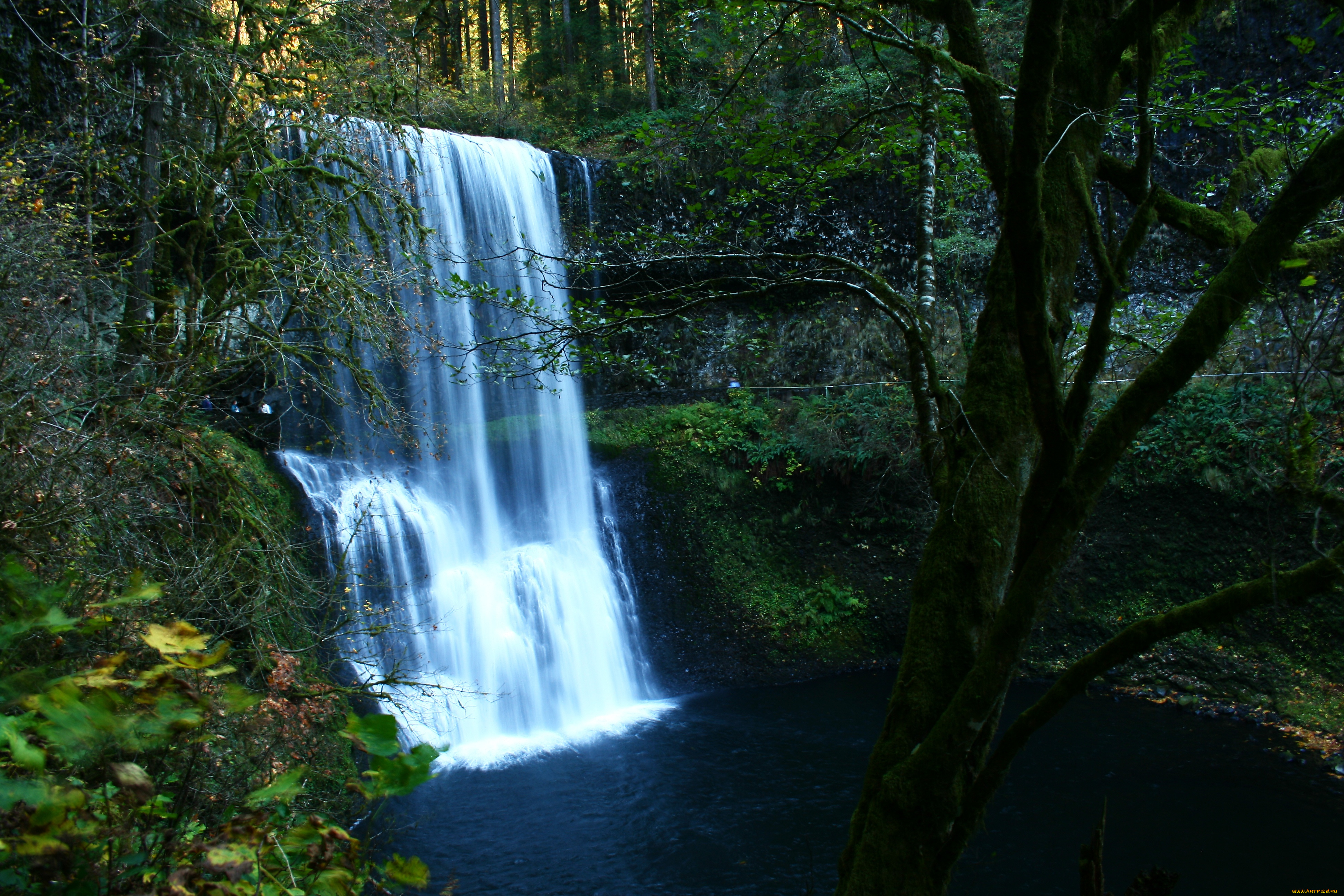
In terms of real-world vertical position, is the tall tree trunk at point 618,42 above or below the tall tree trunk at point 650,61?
above

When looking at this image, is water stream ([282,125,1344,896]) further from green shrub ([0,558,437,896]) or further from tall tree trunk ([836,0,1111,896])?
green shrub ([0,558,437,896])

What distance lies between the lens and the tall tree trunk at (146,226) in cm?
662

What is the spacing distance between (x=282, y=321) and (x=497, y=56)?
15323mm

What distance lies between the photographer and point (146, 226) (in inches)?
264

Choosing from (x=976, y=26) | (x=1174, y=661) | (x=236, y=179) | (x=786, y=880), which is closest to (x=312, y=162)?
(x=236, y=179)

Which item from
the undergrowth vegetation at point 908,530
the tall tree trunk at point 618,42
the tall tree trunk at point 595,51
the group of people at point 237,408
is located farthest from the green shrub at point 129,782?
the tall tree trunk at point 595,51

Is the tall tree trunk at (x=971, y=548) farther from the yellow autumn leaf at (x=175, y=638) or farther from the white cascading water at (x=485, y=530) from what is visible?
the white cascading water at (x=485, y=530)

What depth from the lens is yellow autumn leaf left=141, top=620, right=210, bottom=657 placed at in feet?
3.93

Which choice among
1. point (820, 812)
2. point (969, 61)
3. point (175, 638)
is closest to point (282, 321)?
point (969, 61)

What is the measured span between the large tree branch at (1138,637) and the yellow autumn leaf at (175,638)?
1.77m

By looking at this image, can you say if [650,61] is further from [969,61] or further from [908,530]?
[969,61]

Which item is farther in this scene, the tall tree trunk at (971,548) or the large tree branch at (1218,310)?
the tall tree trunk at (971,548)

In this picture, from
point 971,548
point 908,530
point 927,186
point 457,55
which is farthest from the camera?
point 457,55

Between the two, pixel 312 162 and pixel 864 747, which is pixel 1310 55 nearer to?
pixel 864 747
